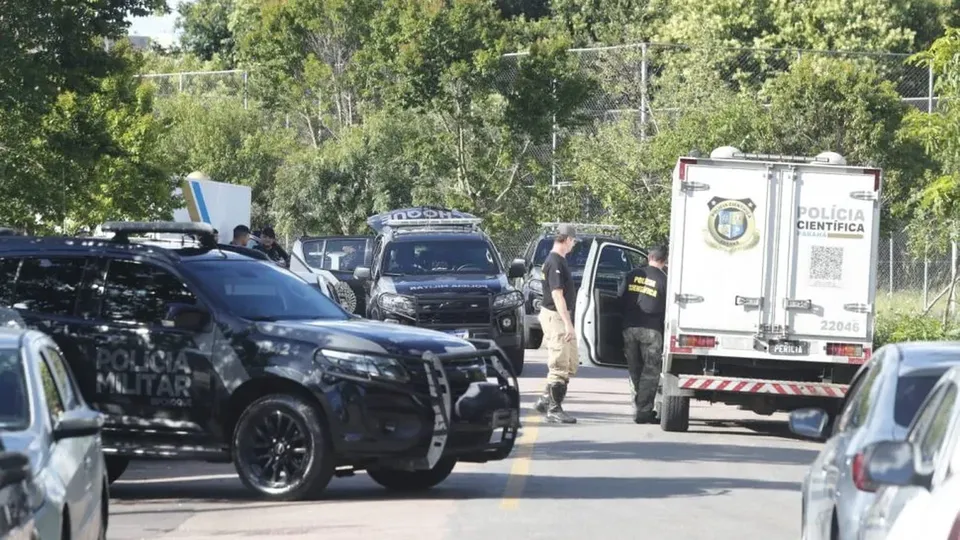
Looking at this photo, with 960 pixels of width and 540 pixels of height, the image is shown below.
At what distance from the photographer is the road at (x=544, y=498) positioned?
11953 millimetres

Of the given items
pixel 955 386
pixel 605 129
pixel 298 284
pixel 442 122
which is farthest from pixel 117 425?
pixel 442 122

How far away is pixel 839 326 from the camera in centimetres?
1880

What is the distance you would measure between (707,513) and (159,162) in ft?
79.4

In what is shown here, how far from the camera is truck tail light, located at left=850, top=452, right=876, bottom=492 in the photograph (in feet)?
23.6

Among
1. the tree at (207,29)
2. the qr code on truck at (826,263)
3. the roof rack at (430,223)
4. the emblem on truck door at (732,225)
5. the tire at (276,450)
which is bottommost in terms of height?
the tire at (276,450)

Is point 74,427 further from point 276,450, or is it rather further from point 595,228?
point 595,228

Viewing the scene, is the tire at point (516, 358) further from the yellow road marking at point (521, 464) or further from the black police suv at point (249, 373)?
the black police suv at point (249, 373)

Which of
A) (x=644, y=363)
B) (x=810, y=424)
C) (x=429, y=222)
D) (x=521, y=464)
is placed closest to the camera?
(x=810, y=424)

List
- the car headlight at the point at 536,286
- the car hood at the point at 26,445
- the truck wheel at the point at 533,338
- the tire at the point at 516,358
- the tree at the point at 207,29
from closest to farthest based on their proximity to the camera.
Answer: the car hood at the point at 26,445
the tire at the point at 516,358
the car headlight at the point at 536,286
the truck wheel at the point at 533,338
the tree at the point at 207,29

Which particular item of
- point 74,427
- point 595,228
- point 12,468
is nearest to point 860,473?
point 12,468

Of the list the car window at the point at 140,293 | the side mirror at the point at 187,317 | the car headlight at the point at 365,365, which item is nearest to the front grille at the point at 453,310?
the car window at the point at 140,293

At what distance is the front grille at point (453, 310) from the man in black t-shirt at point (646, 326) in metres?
5.26

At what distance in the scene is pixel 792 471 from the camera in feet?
52.7

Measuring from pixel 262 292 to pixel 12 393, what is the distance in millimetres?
5031
